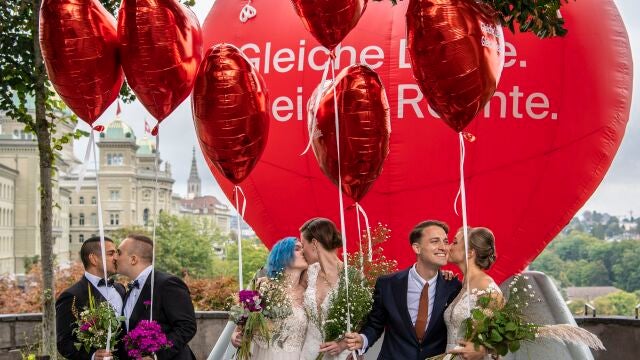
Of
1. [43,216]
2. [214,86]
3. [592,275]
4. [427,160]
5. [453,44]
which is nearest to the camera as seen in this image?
[453,44]

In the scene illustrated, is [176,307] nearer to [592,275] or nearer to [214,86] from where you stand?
[214,86]

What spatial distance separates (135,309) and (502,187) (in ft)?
11.2

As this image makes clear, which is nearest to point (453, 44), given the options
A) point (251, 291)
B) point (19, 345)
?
point (251, 291)

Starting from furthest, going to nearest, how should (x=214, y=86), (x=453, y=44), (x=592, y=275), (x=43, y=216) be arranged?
(x=592, y=275), (x=43, y=216), (x=214, y=86), (x=453, y=44)

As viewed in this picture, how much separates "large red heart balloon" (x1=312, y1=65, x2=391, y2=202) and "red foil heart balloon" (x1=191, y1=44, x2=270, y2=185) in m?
0.48

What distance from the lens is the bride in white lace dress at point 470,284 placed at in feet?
17.1

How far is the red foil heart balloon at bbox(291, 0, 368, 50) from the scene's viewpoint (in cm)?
545

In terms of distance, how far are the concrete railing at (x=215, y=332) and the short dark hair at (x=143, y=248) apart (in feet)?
15.0

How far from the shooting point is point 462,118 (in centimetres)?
563

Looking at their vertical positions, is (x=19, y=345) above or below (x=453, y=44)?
below

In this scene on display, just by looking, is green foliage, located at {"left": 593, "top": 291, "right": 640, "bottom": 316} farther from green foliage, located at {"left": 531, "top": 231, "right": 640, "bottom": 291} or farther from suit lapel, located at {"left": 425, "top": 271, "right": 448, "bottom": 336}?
suit lapel, located at {"left": 425, "top": 271, "right": 448, "bottom": 336}

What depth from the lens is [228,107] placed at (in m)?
5.72

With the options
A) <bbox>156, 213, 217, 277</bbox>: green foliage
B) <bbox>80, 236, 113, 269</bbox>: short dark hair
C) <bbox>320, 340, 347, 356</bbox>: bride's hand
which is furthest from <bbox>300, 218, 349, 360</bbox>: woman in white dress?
<bbox>156, 213, 217, 277</bbox>: green foliage

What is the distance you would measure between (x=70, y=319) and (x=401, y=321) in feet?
6.88
